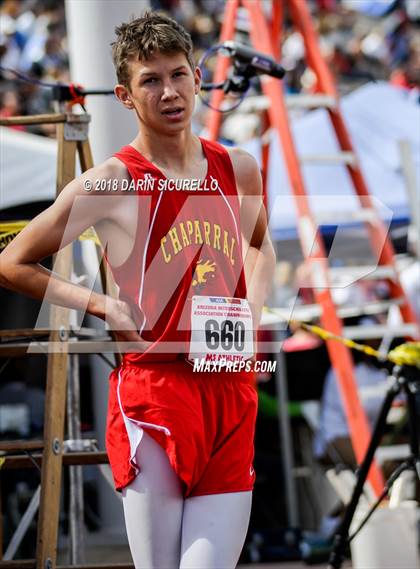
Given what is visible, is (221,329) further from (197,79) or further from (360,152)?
(360,152)

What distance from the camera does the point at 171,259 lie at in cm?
267

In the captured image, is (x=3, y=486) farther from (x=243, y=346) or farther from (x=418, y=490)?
(x=243, y=346)

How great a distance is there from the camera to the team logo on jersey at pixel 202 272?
2678 mm

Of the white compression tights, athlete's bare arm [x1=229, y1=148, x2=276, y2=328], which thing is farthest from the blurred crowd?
the white compression tights

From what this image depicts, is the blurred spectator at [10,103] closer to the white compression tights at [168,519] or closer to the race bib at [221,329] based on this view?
the race bib at [221,329]

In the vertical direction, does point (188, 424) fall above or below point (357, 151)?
below

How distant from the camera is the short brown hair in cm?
270

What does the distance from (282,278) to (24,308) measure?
2.24 m

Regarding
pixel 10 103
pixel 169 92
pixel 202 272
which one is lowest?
pixel 202 272

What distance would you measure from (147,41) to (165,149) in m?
0.29

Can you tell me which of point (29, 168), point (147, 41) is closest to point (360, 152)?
point (29, 168)

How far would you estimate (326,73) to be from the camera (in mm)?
6809

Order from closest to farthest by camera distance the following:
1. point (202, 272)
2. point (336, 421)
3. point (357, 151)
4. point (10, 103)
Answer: point (202, 272), point (336, 421), point (357, 151), point (10, 103)

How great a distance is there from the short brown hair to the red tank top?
264 millimetres
